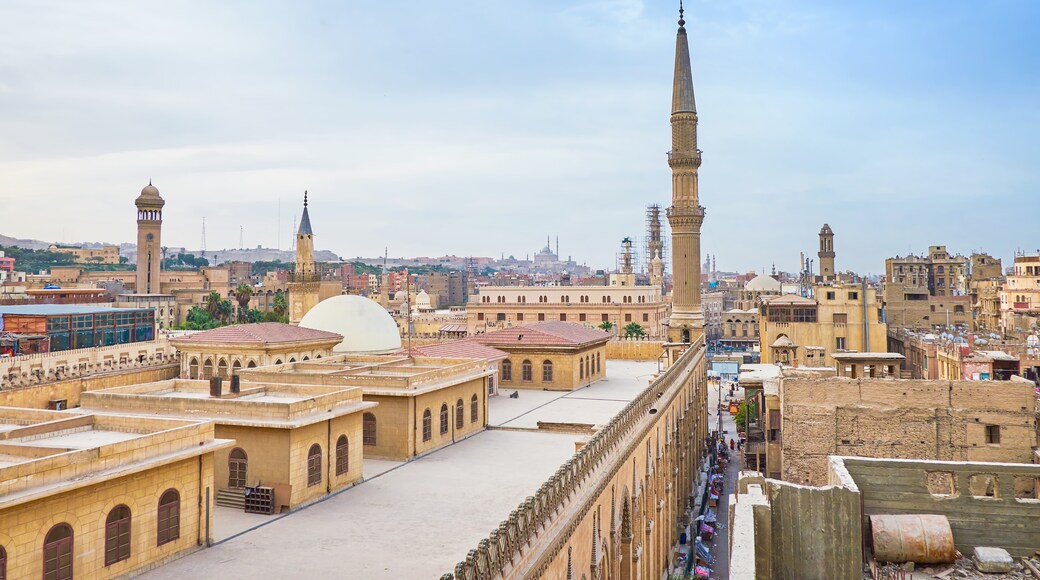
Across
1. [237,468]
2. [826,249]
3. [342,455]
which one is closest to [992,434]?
[342,455]

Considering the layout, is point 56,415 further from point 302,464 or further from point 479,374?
point 479,374

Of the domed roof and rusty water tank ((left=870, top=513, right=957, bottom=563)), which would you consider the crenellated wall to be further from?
the domed roof

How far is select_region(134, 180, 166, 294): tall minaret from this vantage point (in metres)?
91.4

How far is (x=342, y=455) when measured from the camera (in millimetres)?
19734

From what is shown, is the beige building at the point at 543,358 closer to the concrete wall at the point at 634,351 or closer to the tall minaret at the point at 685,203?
the concrete wall at the point at 634,351

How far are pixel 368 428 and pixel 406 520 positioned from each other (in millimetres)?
7224

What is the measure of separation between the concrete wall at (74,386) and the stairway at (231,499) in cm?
1799

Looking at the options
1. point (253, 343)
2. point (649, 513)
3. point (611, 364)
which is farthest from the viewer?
point (611, 364)

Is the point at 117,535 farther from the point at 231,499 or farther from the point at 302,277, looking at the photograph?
the point at 302,277

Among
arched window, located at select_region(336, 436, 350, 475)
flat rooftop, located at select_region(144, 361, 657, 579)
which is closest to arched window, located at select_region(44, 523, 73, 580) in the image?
flat rooftop, located at select_region(144, 361, 657, 579)

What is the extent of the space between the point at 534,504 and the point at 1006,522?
282 inches

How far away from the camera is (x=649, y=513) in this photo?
84.7 ft

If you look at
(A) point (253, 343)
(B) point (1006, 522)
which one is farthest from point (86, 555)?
(A) point (253, 343)

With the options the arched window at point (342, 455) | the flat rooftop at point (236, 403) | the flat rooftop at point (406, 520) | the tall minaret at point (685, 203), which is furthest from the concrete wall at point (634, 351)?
the arched window at point (342, 455)
